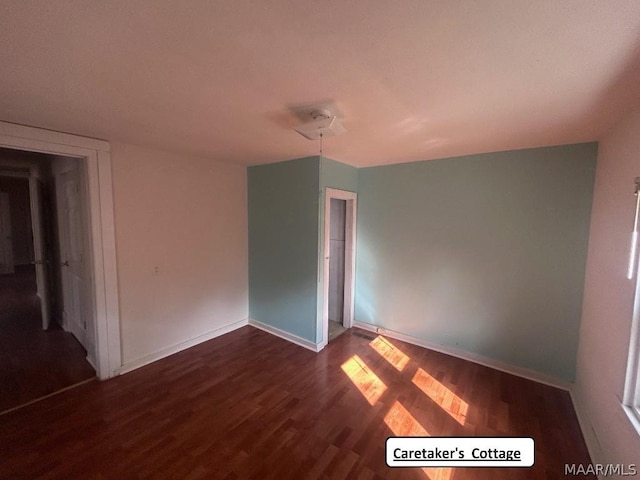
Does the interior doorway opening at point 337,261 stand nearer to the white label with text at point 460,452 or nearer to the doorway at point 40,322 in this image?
the white label with text at point 460,452

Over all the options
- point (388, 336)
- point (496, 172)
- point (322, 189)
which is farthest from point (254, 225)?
point (496, 172)

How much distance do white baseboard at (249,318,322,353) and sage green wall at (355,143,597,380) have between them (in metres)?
0.98

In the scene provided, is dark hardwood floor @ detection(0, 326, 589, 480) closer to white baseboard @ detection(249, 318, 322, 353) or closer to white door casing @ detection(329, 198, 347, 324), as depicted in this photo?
white baseboard @ detection(249, 318, 322, 353)

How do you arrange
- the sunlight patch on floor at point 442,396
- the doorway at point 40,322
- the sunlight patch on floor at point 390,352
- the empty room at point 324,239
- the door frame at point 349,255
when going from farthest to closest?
the door frame at point 349,255
the sunlight patch on floor at point 390,352
the doorway at point 40,322
the sunlight patch on floor at point 442,396
the empty room at point 324,239

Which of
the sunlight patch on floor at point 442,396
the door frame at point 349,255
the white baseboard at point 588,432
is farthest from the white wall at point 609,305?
the door frame at point 349,255

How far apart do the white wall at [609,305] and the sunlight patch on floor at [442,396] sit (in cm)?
77

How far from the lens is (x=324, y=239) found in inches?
123

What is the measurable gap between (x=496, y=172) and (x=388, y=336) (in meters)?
2.33

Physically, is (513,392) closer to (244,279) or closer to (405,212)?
(405,212)

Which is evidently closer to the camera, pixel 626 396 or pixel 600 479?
pixel 626 396

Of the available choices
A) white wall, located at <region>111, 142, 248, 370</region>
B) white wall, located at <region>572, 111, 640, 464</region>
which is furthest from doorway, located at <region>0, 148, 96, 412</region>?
white wall, located at <region>572, 111, 640, 464</region>

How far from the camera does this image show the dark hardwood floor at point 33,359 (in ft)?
7.61

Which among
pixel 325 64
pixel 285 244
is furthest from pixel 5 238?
pixel 325 64

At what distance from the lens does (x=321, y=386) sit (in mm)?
2482
